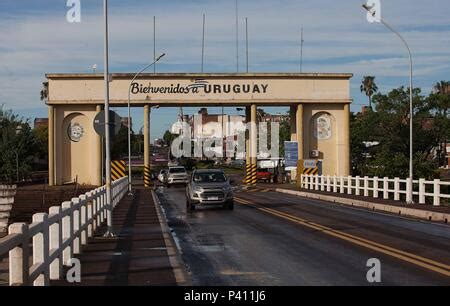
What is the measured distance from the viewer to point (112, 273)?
11.9 meters

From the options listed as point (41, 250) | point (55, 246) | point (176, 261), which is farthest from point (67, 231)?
point (41, 250)

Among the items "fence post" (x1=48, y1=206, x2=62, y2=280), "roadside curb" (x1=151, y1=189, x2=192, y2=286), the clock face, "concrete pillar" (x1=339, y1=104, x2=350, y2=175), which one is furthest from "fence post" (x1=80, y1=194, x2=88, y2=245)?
"concrete pillar" (x1=339, y1=104, x2=350, y2=175)

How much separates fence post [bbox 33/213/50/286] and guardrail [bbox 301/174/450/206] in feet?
67.3

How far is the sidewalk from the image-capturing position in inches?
438

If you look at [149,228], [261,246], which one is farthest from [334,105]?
[261,246]

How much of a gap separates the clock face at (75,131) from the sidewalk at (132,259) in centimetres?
3993

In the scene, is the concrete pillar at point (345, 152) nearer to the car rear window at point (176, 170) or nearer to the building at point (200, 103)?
the building at point (200, 103)

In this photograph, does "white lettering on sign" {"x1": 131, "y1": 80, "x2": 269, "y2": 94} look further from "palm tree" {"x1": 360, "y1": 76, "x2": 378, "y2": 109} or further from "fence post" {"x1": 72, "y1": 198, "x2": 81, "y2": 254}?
"palm tree" {"x1": 360, "y1": 76, "x2": 378, "y2": 109}

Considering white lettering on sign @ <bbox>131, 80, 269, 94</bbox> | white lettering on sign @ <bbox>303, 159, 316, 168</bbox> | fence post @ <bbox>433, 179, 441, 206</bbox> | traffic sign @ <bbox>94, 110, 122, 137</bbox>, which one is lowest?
fence post @ <bbox>433, 179, 441, 206</bbox>

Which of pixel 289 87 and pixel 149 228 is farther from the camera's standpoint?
pixel 289 87

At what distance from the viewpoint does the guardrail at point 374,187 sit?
1256 inches

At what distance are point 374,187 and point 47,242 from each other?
26.4 m
